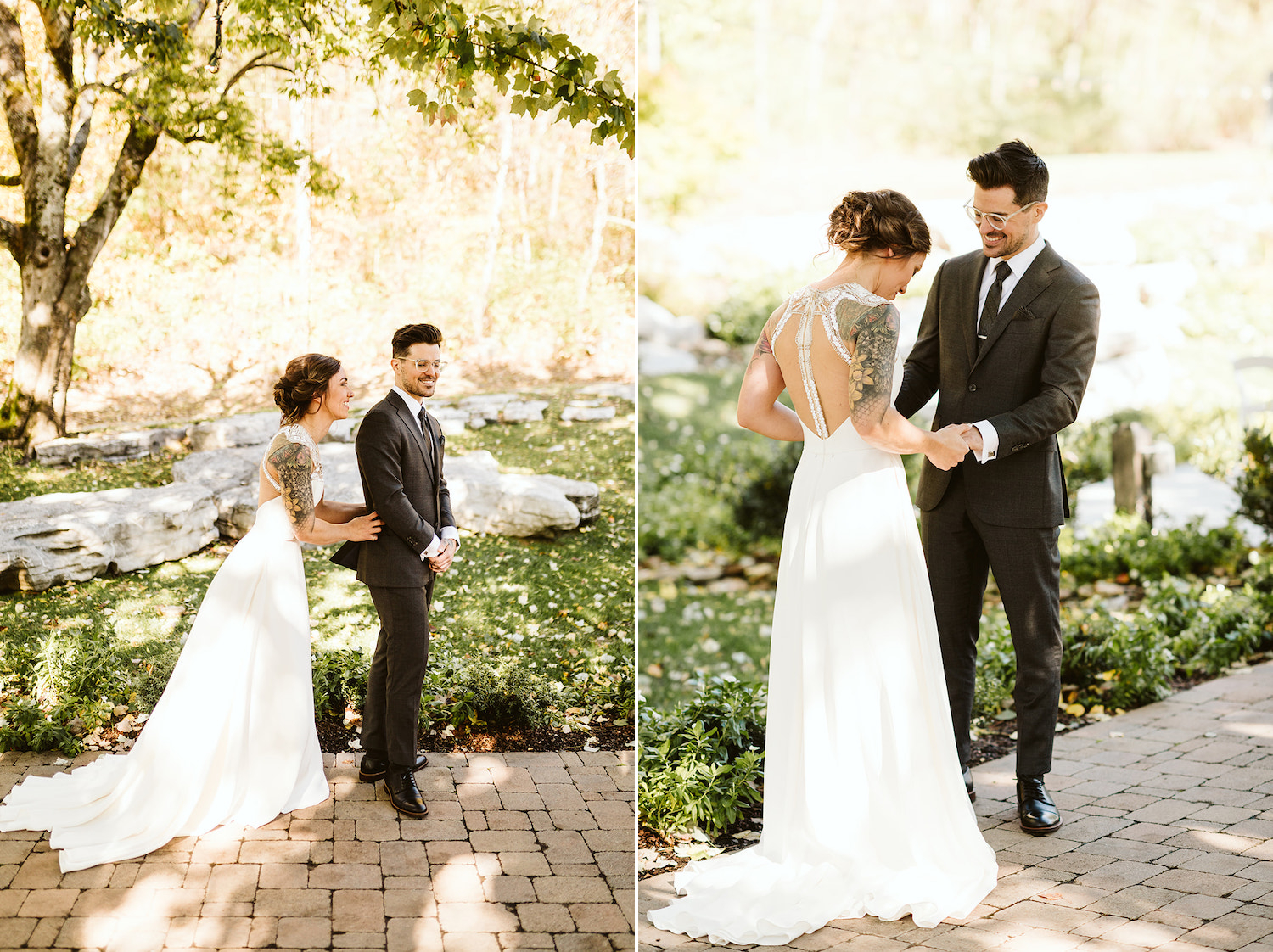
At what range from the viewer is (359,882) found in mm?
3336

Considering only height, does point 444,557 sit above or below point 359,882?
above

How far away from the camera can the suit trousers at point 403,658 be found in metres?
3.81

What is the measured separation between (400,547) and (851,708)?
62.5 inches

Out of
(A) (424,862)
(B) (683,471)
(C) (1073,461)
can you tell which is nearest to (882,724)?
(A) (424,862)

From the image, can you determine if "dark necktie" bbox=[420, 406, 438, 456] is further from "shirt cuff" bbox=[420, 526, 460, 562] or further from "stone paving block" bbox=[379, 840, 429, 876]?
"stone paving block" bbox=[379, 840, 429, 876]

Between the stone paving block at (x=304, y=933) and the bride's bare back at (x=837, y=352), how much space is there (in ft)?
6.53

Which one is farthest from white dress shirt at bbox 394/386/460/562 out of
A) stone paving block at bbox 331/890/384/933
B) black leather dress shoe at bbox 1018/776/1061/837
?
black leather dress shoe at bbox 1018/776/1061/837

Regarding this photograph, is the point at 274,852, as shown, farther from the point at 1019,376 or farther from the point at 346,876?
the point at 1019,376

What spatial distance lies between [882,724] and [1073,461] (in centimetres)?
521

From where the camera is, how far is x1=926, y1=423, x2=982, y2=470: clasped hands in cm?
337

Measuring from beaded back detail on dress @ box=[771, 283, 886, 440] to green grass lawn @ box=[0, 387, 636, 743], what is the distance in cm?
188

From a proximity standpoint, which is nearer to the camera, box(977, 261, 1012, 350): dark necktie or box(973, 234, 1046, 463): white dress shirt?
box(973, 234, 1046, 463): white dress shirt

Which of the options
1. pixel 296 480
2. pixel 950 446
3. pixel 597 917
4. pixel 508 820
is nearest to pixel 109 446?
pixel 296 480

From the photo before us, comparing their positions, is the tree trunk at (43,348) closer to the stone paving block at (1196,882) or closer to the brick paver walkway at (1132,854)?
the brick paver walkway at (1132,854)
